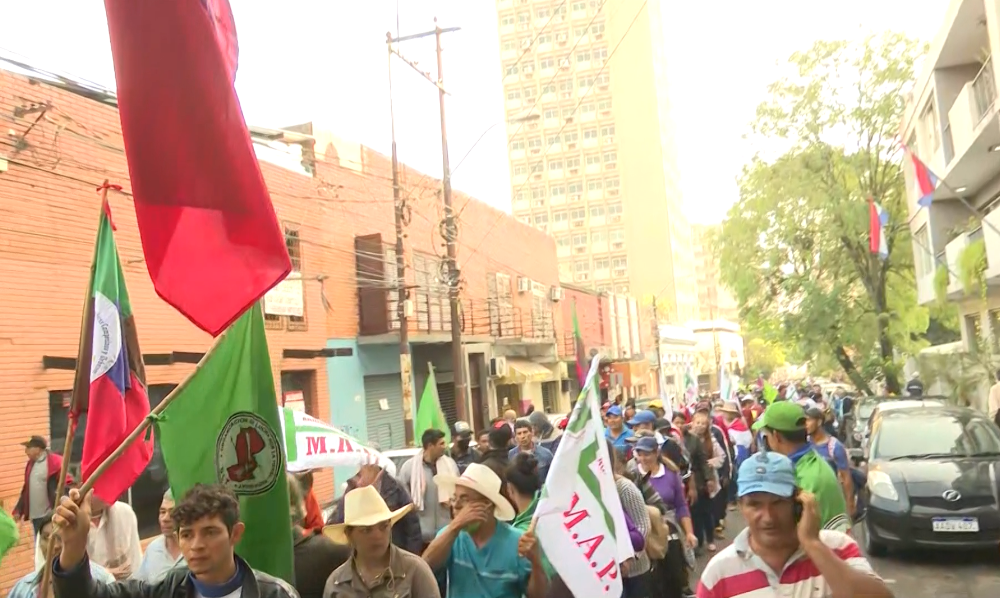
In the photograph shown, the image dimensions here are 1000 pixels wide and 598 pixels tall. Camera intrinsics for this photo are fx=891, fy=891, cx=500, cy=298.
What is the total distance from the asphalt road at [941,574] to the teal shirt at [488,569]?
218 inches

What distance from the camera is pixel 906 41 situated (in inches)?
1204

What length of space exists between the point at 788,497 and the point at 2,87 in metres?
12.4

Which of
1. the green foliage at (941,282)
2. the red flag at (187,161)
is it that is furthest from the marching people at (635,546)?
the green foliage at (941,282)

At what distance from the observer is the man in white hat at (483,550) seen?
161 inches

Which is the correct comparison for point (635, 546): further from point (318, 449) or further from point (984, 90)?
point (984, 90)

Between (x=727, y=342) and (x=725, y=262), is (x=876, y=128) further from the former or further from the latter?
(x=727, y=342)

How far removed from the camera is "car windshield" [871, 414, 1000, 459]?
381 inches

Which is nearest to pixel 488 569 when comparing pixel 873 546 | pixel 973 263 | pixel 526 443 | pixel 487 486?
pixel 487 486

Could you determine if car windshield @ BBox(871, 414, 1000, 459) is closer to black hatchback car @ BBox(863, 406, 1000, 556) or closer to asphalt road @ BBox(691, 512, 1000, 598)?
black hatchback car @ BBox(863, 406, 1000, 556)

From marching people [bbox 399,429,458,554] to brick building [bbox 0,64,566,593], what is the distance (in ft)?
18.8

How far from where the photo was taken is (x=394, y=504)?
615 centimetres

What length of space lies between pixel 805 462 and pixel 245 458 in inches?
110

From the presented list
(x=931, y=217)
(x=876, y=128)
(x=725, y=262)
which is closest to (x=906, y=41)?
Answer: (x=876, y=128)

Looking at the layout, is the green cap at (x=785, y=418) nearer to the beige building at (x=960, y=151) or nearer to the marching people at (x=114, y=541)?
the marching people at (x=114, y=541)
